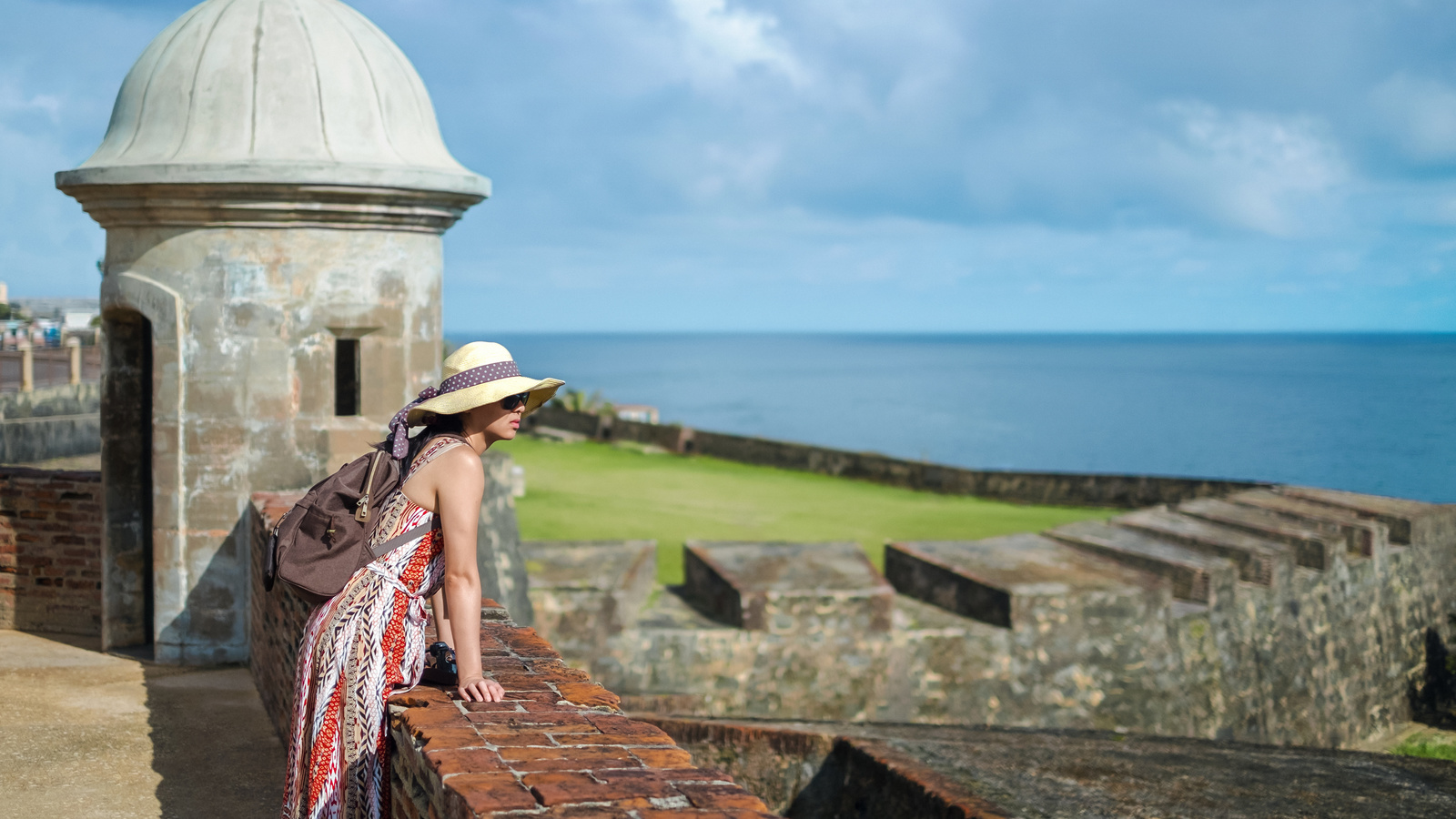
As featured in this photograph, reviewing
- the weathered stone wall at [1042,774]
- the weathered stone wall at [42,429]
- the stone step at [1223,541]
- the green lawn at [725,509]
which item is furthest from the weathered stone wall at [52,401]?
the stone step at [1223,541]

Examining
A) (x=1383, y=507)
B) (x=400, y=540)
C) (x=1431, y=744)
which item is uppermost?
(x=400, y=540)

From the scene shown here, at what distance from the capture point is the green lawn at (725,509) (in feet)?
58.4

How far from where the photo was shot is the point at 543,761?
3.01m

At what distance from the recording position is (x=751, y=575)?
12336 millimetres

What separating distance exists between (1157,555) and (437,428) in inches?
442

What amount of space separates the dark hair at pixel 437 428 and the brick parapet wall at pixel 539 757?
26.7 inches

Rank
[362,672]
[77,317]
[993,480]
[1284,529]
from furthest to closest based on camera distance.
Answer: [77,317] < [993,480] < [1284,529] < [362,672]

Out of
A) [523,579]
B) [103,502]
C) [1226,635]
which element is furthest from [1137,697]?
[103,502]

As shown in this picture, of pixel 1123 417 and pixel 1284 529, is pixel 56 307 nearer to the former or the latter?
pixel 1284 529

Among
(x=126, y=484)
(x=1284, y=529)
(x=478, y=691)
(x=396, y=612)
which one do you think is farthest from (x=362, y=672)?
(x=1284, y=529)

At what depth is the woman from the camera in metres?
3.52

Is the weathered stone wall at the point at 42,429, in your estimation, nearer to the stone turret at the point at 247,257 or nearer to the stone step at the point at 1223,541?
the stone turret at the point at 247,257

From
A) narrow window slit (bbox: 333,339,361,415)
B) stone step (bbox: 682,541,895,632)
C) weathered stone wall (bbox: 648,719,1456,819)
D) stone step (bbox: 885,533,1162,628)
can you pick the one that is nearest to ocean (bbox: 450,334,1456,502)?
stone step (bbox: 885,533,1162,628)

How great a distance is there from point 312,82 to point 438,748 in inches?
199
